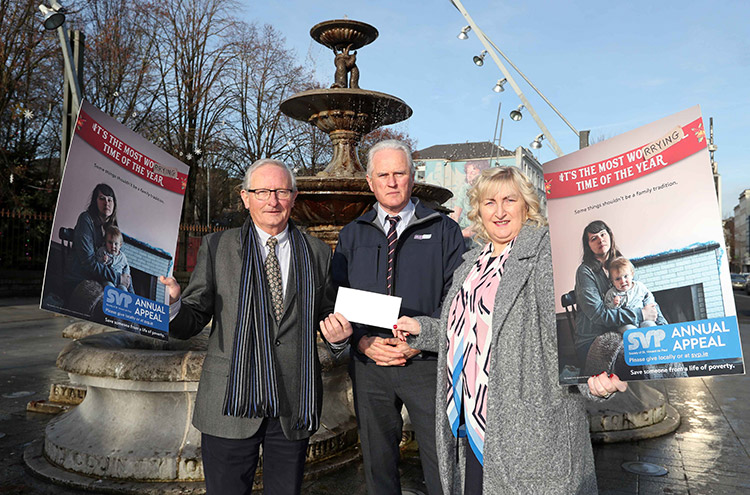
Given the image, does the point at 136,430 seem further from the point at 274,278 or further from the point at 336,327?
the point at 336,327

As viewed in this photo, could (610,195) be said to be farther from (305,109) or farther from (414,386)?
(305,109)

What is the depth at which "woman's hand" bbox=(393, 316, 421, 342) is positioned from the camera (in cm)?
236

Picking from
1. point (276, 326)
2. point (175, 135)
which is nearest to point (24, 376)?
point (276, 326)

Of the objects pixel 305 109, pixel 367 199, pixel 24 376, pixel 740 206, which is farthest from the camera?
pixel 740 206

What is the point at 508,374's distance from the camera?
1887 mm

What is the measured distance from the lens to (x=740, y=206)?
364 ft

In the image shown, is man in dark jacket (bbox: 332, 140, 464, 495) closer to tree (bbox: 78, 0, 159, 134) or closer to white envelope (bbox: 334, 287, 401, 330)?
white envelope (bbox: 334, 287, 401, 330)

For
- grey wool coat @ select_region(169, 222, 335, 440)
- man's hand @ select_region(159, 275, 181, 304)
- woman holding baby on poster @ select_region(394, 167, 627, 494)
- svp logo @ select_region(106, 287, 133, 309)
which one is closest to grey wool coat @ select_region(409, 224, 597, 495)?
woman holding baby on poster @ select_region(394, 167, 627, 494)

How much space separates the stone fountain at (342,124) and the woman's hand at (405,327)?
3295mm

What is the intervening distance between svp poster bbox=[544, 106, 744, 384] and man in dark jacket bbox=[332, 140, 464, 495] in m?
0.88

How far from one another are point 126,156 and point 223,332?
83 cm

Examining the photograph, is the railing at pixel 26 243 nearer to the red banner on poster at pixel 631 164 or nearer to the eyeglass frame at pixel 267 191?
the eyeglass frame at pixel 267 191

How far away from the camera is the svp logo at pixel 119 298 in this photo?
6.82 feet

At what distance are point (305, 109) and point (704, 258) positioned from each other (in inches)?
247
